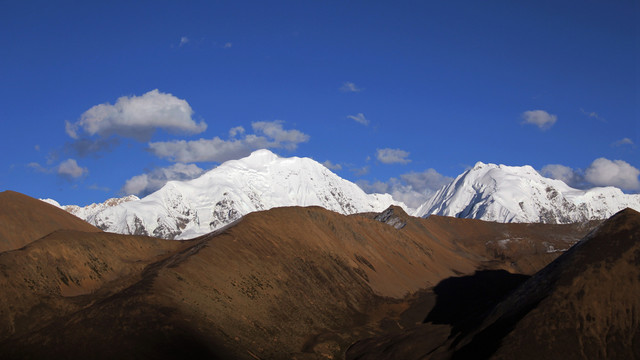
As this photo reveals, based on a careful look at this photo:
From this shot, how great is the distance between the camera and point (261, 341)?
75375 millimetres

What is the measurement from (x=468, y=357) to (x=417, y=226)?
125m

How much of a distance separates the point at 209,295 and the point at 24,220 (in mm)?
53265

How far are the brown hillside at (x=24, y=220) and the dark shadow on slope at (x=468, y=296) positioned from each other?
67175 millimetres

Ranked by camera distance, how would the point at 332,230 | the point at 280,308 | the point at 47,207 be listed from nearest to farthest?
the point at 280,308 → the point at 47,207 → the point at 332,230

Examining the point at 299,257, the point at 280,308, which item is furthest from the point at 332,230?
the point at 280,308

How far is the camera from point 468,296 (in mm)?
121500

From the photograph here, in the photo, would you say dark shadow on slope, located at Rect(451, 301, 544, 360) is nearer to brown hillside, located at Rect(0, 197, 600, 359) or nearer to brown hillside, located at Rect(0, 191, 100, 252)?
brown hillside, located at Rect(0, 197, 600, 359)

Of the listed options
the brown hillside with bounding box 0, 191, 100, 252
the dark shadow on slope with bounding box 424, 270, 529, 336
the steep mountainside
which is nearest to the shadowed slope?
the steep mountainside

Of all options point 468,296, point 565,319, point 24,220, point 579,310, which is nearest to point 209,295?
point 565,319

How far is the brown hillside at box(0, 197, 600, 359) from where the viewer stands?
65125 mm

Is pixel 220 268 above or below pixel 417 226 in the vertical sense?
below

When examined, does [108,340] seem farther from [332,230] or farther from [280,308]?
[332,230]

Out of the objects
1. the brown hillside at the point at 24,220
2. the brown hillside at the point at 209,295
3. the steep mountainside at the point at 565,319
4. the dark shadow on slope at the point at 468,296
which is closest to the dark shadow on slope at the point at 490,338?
the steep mountainside at the point at 565,319

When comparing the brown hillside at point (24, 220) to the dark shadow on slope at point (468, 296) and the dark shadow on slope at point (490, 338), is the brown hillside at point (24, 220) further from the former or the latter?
the dark shadow on slope at point (490, 338)
